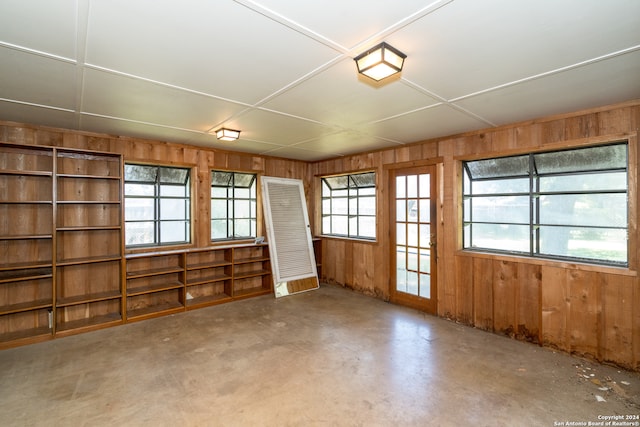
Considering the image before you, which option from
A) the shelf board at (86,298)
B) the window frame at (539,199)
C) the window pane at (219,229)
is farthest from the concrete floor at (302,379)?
the window pane at (219,229)

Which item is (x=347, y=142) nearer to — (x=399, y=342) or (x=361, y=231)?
(x=361, y=231)

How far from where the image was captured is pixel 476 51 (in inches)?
71.8

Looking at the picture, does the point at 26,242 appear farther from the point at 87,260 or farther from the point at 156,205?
the point at 156,205

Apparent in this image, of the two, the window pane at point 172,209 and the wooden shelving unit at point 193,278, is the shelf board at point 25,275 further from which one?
the window pane at point 172,209

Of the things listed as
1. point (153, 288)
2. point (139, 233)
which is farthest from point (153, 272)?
point (139, 233)

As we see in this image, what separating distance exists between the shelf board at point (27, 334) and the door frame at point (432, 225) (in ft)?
14.5

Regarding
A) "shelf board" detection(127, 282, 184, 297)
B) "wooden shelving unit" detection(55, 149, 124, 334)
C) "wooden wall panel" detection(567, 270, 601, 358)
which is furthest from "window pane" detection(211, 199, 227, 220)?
"wooden wall panel" detection(567, 270, 601, 358)

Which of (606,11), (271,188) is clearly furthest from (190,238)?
(606,11)

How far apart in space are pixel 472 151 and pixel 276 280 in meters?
3.47

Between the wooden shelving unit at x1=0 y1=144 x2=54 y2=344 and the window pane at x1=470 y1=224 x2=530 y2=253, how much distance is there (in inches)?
201

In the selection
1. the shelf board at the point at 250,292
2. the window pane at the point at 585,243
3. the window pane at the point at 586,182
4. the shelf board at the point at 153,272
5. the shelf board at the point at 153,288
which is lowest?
the shelf board at the point at 250,292

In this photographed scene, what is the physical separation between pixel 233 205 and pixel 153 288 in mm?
1777

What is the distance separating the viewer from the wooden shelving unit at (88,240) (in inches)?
142

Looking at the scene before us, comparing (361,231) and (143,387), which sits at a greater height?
(361,231)
